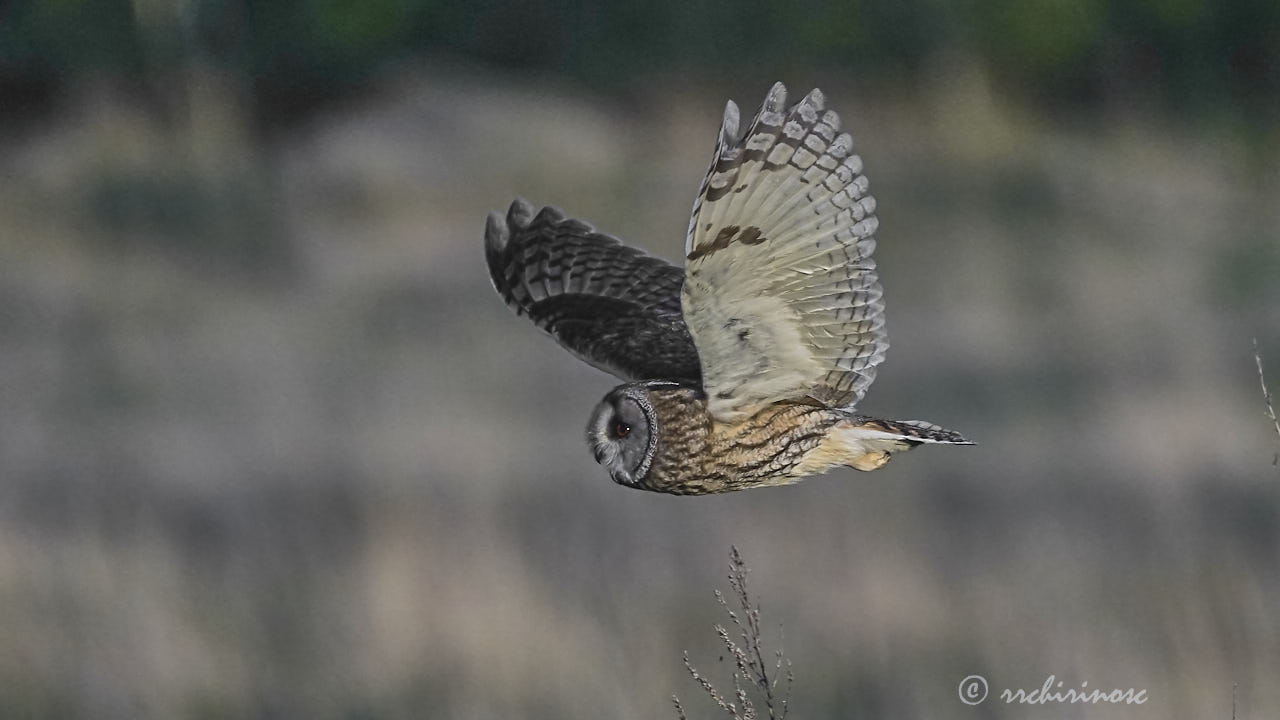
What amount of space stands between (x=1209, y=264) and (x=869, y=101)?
41.0 inches

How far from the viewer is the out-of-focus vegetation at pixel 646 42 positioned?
13.4ft

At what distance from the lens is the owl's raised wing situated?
167 cm

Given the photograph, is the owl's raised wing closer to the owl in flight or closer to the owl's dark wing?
the owl in flight

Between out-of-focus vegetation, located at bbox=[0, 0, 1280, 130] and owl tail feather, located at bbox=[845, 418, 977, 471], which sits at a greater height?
out-of-focus vegetation, located at bbox=[0, 0, 1280, 130]

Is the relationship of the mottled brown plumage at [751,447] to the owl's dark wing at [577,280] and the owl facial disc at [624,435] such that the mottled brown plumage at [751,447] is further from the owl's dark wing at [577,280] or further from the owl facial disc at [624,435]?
the owl's dark wing at [577,280]

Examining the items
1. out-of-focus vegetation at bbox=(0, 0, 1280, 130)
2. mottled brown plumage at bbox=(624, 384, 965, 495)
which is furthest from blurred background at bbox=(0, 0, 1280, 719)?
mottled brown plumage at bbox=(624, 384, 965, 495)

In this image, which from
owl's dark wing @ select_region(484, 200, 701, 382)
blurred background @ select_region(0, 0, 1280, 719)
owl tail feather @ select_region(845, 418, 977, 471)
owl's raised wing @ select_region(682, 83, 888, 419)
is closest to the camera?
owl's raised wing @ select_region(682, 83, 888, 419)

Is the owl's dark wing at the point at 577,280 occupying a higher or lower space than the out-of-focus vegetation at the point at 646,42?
lower

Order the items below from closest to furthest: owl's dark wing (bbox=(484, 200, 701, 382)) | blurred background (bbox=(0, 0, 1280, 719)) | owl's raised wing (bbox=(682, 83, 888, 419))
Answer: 1. owl's raised wing (bbox=(682, 83, 888, 419))
2. owl's dark wing (bbox=(484, 200, 701, 382))
3. blurred background (bbox=(0, 0, 1280, 719))

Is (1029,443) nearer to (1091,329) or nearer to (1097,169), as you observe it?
(1091,329)

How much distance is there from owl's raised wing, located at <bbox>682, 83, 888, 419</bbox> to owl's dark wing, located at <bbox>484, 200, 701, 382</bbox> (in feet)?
1.10

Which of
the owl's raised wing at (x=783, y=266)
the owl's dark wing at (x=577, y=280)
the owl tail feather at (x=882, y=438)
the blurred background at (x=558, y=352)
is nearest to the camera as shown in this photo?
the owl's raised wing at (x=783, y=266)

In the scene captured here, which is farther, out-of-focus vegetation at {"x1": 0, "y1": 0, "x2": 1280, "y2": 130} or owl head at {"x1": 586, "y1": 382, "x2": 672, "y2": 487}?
out-of-focus vegetation at {"x1": 0, "y1": 0, "x2": 1280, "y2": 130}

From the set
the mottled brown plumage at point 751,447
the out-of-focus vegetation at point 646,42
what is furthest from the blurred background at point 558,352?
the mottled brown plumage at point 751,447
